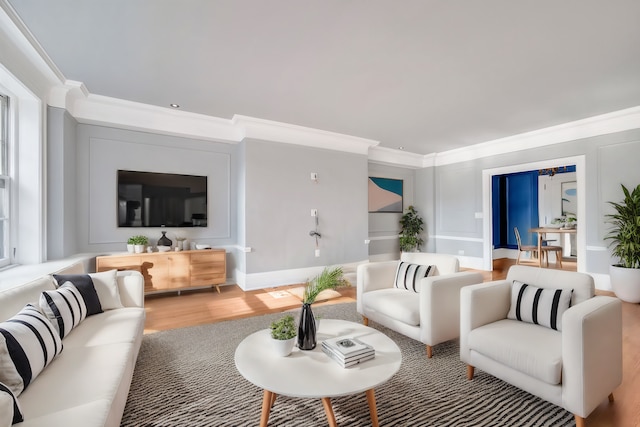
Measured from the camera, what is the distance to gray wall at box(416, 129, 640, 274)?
14.3 feet

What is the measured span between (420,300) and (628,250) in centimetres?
366

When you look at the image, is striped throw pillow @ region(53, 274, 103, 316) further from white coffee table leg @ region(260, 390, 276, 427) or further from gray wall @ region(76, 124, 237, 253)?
gray wall @ region(76, 124, 237, 253)

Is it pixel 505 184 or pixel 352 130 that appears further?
pixel 505 184

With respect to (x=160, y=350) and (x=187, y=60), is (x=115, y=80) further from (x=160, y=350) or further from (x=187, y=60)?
(x=160, y=350)

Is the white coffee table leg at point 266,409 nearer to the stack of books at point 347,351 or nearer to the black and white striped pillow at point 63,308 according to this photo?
the stack of books at point 347,351

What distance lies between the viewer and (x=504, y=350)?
1.82 meters

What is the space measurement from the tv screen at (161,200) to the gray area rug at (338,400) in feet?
7.61

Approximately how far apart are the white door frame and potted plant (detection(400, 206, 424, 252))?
1.36 metres

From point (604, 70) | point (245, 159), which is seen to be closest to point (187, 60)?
point (245, 159)

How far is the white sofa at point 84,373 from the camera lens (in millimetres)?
1185

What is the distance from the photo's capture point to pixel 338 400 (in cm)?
186

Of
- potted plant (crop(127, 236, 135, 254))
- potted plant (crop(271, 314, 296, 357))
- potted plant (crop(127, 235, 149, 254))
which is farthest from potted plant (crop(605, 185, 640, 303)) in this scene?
potted plant (crop(127, 236, 135, 254))

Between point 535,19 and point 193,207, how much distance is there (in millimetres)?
4469

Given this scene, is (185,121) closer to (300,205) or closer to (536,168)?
(300,205)
